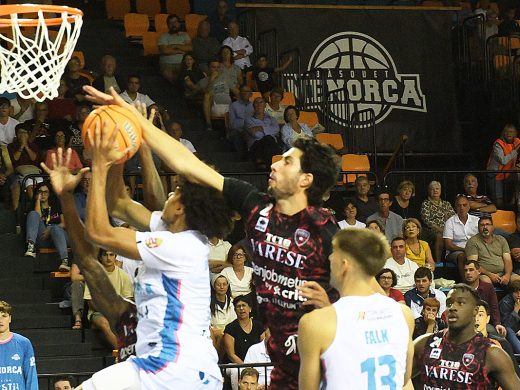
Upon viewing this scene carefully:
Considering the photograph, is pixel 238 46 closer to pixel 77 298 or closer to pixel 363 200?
pixel 363 200

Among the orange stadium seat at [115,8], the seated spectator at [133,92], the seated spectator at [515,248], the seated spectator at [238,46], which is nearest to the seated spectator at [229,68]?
the seated spectator at [238,46]

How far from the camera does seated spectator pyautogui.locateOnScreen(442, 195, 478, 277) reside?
14.5 metres

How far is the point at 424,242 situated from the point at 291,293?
8.34 m

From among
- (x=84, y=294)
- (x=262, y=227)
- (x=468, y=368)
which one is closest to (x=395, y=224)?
(x=84, y=294)

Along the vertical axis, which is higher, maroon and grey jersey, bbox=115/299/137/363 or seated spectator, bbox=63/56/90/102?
seated spectator, bbox=63/56/90/102

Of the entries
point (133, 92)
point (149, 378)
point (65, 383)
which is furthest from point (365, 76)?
point (149, 378)

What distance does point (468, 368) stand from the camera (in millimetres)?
7801

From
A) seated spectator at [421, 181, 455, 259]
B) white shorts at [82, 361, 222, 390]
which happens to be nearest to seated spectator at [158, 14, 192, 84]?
seated spectator at [421, 181, 455, 259]

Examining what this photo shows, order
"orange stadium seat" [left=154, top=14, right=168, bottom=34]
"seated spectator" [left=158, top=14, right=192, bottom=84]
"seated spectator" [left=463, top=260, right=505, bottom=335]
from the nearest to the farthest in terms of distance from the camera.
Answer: "seated spectator" [left=463, top=260, right=505, bottom=335]
"seated spectator" [left=158, top=14, right=192, bottom=84]
"orange stadium seat" [left=154, top=14, right=168, bottom=34]

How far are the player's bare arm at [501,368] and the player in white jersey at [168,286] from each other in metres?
2.66

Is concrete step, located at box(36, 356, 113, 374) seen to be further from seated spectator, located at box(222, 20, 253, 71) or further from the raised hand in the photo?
seated spectator, located at box(222, 20, 253, 71)

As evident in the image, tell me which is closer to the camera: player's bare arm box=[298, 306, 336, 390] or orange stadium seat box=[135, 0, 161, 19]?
player's bare arm box=[298, 306, 336, 390]

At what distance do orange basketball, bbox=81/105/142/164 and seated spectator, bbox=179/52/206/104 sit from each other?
34.5ft

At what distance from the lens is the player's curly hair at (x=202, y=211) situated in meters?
5.71
